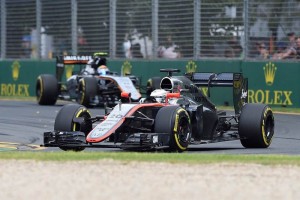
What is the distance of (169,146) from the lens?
13.5 metres

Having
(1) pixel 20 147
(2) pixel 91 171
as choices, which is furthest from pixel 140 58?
(2) pixel 91 171

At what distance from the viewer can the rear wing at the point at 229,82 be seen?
15742 mm

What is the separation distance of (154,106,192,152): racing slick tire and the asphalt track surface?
0.70 m

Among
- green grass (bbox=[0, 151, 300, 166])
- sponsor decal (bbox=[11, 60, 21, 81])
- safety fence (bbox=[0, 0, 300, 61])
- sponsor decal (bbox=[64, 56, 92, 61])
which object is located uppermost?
safety fence (bbox=[0, 0, 300, 61])

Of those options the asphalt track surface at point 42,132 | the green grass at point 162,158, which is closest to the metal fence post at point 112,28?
the asphalt track surface at point 42,132

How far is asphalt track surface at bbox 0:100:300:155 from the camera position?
14969 mm

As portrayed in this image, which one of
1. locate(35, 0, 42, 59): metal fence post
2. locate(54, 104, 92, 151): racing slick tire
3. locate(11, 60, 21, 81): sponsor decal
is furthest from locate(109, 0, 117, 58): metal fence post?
locate(54, 104, 92, 151): racing slick tire

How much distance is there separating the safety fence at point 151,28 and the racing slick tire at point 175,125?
10.8 meters

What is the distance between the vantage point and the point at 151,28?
91.2 ft

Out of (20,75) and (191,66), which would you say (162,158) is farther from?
(20,75)

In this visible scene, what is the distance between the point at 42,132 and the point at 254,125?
15.5ft

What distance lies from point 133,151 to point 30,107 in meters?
11.4

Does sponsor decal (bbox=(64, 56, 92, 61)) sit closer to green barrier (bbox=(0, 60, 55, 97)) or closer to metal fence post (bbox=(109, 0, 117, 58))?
metal fence post (bbox=(109, 0, 117, 58))

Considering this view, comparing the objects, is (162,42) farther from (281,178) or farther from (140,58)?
(281,178)
